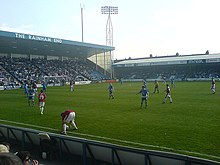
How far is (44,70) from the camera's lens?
65438 millimetres

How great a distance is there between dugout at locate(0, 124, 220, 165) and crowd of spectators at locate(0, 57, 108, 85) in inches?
1785

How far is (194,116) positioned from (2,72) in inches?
1966

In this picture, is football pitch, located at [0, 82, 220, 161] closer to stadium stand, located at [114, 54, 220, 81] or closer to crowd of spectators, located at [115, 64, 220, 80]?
stadium stand, located at [114, 54, 220, 81]

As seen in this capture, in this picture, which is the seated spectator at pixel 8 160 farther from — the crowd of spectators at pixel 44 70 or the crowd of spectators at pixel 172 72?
the crowd of spectators at pixel 172 72

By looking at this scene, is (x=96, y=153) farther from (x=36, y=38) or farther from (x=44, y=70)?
(x=44, y=70)

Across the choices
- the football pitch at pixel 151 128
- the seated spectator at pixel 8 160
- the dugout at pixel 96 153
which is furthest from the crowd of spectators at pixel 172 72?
the seated spectator at pixel 8 160

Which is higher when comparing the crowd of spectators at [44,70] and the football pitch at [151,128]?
the crowd of spectators at [44,70]

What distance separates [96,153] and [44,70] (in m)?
59.6

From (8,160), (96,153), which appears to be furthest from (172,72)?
(8,160)

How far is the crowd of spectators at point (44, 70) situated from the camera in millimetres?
57606

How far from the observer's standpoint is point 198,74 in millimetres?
68312

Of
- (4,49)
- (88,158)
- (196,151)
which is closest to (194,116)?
(196,151)

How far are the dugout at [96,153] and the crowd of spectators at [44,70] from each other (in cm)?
4533

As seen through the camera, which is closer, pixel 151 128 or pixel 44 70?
pixel 151 128
